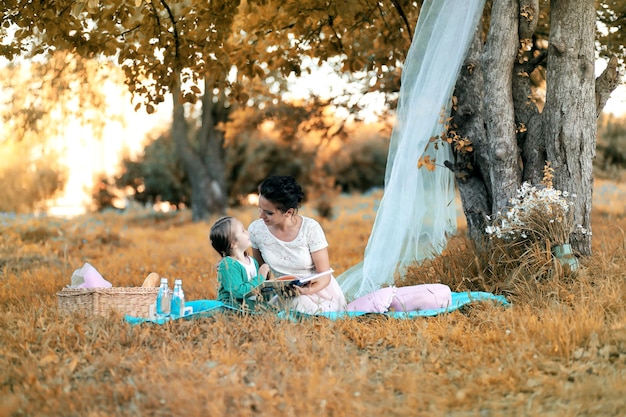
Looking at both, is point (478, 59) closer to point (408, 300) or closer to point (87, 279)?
point (408, 300)

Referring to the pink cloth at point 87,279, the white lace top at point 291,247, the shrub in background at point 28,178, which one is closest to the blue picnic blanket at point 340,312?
the white lace top at point 291,247

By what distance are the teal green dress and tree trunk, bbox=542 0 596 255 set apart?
8.24 ft

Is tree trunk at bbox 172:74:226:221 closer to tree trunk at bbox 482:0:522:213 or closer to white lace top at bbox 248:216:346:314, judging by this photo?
tree trunk at bbox 482:0:522:213

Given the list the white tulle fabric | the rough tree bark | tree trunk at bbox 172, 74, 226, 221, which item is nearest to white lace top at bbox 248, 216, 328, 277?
the white tulle fabric

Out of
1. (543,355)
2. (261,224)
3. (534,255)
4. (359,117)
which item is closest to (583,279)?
(534,255)

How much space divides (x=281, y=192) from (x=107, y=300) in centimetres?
138

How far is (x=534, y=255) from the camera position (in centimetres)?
500

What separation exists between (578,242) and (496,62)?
5.05 feet

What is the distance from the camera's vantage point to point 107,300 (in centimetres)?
475

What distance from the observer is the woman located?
184 inches

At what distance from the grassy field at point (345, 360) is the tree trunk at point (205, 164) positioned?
791 centimetres

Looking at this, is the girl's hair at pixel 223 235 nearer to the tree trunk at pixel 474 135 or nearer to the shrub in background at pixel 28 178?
the tree trunk at pixel 474 135

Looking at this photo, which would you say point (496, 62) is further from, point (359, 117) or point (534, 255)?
point (359, 117)

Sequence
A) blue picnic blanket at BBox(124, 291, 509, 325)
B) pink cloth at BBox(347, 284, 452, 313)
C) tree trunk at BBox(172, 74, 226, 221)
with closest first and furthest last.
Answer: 1. blue picnic blanket at BBox(124, 291, 509, 325)
2. pink cloth at BBox(347, 284, 452, 313)
3. tree trunk at BBox(172, 74, 226, 221)
